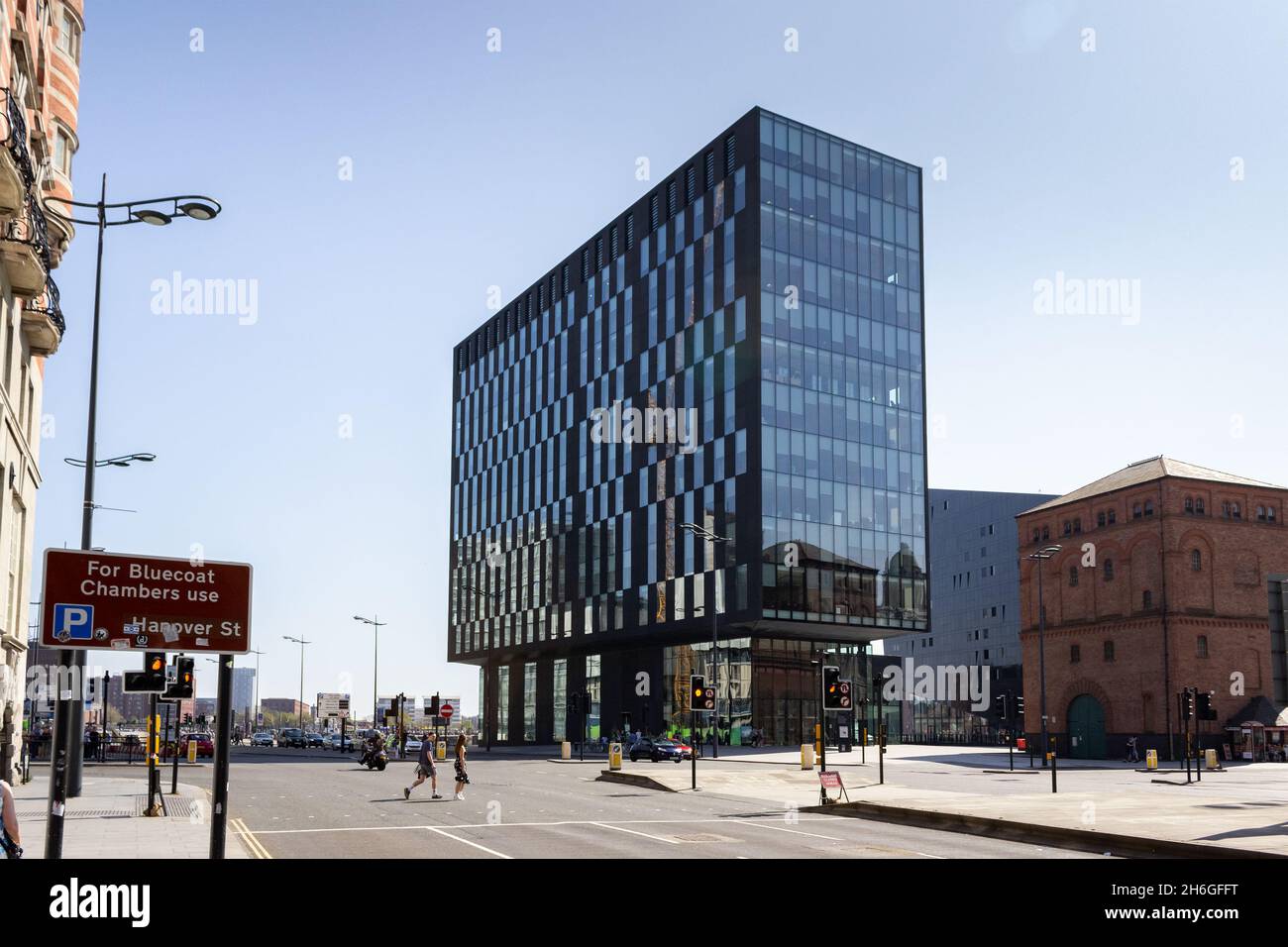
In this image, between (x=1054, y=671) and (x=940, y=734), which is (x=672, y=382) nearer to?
(x=1054, y=671)

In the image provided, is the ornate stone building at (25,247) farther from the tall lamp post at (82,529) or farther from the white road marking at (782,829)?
the white road marking at (782,829)

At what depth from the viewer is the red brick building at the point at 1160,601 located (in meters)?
70.2

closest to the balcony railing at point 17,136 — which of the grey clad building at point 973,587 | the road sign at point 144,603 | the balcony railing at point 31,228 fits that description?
the balcony railing at point 31,228

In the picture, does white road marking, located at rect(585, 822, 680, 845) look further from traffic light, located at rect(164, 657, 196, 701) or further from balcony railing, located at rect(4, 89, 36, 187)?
balcony railing, located at rect(4, 89, 36, 187)

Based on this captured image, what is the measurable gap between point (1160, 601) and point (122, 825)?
6245 cm

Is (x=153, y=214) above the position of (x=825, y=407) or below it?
below

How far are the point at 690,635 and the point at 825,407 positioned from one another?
17541 mm

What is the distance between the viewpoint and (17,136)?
24.5m

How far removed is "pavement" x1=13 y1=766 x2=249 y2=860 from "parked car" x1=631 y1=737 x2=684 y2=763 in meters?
30.1

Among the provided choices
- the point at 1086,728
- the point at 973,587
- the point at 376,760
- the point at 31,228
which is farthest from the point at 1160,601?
the point at 973,587

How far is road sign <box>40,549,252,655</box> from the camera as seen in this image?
1033 centimetres

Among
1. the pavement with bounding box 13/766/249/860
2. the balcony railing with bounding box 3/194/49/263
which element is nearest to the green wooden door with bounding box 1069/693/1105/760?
the pavement with bounding box 13/766/249/860
